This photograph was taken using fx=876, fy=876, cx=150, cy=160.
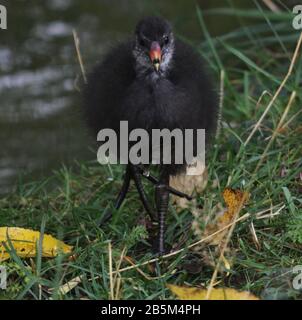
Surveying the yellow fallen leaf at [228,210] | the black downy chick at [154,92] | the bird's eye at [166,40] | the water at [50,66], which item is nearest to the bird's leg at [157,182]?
the black downy chick at [154,92]

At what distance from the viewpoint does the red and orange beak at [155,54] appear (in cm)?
352

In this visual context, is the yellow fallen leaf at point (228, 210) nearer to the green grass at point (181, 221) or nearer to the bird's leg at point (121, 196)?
the green grass at point (181, 221)

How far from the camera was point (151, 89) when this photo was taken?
3.49m

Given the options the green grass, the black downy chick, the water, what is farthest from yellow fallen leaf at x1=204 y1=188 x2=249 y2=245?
the water

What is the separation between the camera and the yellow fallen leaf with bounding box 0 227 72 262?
11.7 ft

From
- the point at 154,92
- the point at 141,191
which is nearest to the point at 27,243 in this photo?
the point at 141,191

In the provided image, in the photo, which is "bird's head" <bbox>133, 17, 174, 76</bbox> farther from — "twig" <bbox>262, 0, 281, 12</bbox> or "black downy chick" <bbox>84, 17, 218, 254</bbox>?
"twig" <bbox>262, 0, 281, 12</bbox>

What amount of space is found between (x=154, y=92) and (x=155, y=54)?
0.54ft

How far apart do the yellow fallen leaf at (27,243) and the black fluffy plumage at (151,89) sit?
1.66 ft

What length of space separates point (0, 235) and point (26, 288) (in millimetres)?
462

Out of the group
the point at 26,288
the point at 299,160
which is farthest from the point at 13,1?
the point at 26,288
